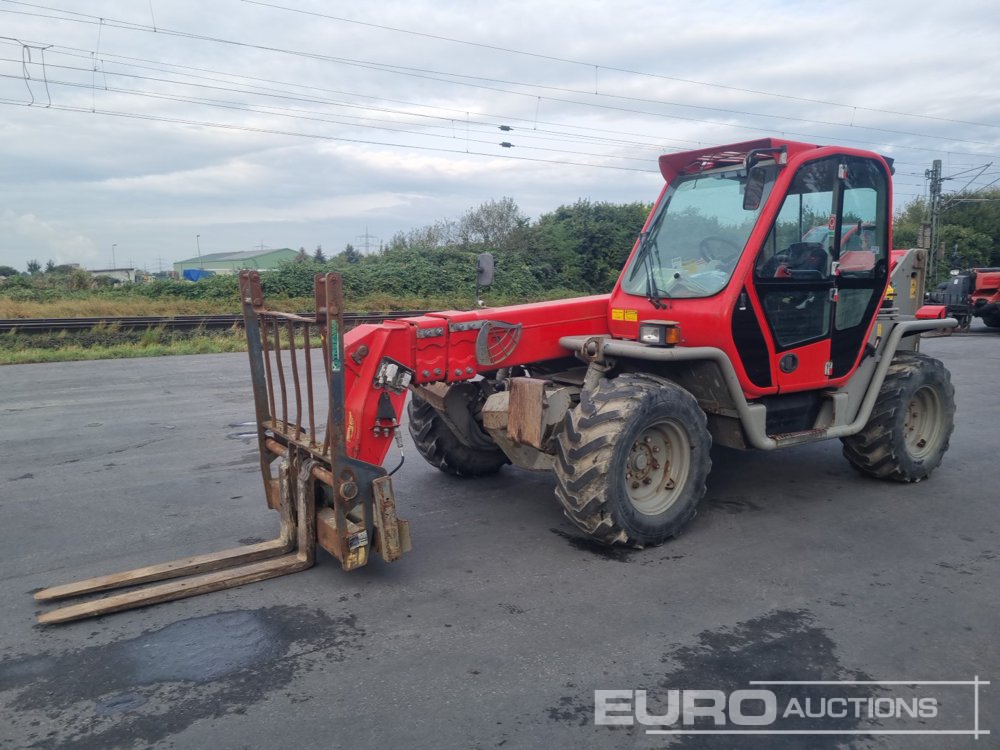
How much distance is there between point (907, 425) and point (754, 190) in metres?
3.11

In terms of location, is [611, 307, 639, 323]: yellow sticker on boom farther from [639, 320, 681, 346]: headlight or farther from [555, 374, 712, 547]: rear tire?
[555, 374, 712, 547]: rear tire

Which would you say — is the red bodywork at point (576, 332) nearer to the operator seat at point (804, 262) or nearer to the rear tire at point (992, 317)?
the operator seat at point (804, 262)

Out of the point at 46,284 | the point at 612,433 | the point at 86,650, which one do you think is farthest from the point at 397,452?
the point at 46,284

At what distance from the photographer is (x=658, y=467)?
5.22 m

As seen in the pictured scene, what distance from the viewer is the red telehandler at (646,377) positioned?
447 cm

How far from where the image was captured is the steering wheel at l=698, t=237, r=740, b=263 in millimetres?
5395

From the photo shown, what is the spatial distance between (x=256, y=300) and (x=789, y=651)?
148 inches

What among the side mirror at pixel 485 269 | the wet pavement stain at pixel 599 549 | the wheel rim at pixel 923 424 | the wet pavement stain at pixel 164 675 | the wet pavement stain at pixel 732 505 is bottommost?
the wet pavement stain at pixel 732 505

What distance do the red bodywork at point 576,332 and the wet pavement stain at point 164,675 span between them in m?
1.07

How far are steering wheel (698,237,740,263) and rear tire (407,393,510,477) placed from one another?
2376 millimetres

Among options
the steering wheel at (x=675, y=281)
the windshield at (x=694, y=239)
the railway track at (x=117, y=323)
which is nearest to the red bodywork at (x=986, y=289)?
the railway track at (x=117, y=323)

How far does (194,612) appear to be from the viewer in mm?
4113

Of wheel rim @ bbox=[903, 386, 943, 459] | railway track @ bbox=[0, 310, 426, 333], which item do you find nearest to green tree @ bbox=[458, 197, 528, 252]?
railway track @ bbox=[0, 310, 426, 333]

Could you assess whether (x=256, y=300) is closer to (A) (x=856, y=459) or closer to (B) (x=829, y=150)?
(B) (x=829, y=150)
